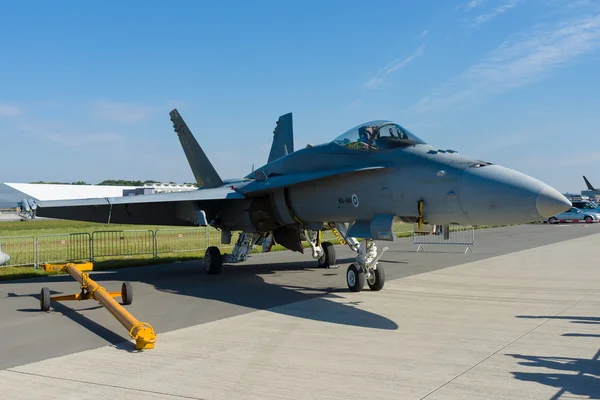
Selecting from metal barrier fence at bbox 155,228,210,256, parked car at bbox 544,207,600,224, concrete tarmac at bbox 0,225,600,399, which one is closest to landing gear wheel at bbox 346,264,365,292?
concrete tarmac at bbox 0,225,600,399

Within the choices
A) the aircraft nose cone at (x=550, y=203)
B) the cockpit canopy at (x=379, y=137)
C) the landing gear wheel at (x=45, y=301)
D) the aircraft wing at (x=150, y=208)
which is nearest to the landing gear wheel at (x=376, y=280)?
the cockpit canopy at (x=379, y=137)

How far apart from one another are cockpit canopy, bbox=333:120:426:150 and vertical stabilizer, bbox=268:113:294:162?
6.05 meters

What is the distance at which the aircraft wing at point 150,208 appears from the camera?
11.4m

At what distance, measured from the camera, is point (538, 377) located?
15.9 ft

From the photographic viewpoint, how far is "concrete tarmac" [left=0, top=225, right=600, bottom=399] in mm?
4742

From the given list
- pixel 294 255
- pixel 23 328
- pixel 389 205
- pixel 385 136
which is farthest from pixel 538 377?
pixel 294 255

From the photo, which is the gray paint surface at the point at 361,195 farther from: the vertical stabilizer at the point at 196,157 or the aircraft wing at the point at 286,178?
the vertical stabilizer at the point at 196,157

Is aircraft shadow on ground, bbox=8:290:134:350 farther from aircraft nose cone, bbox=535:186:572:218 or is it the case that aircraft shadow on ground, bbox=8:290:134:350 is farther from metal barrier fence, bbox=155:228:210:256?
metal barrier fence, bbox=155:228:210:256

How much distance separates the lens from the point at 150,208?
13008mm

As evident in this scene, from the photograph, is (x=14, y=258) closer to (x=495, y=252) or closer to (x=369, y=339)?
(x=369, y=339)

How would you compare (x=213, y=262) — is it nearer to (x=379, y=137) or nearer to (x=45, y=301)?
(x=45, y=301)

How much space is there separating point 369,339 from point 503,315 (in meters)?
2.63

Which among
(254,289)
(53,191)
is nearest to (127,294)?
(254,289)

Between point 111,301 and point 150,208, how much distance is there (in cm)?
594
